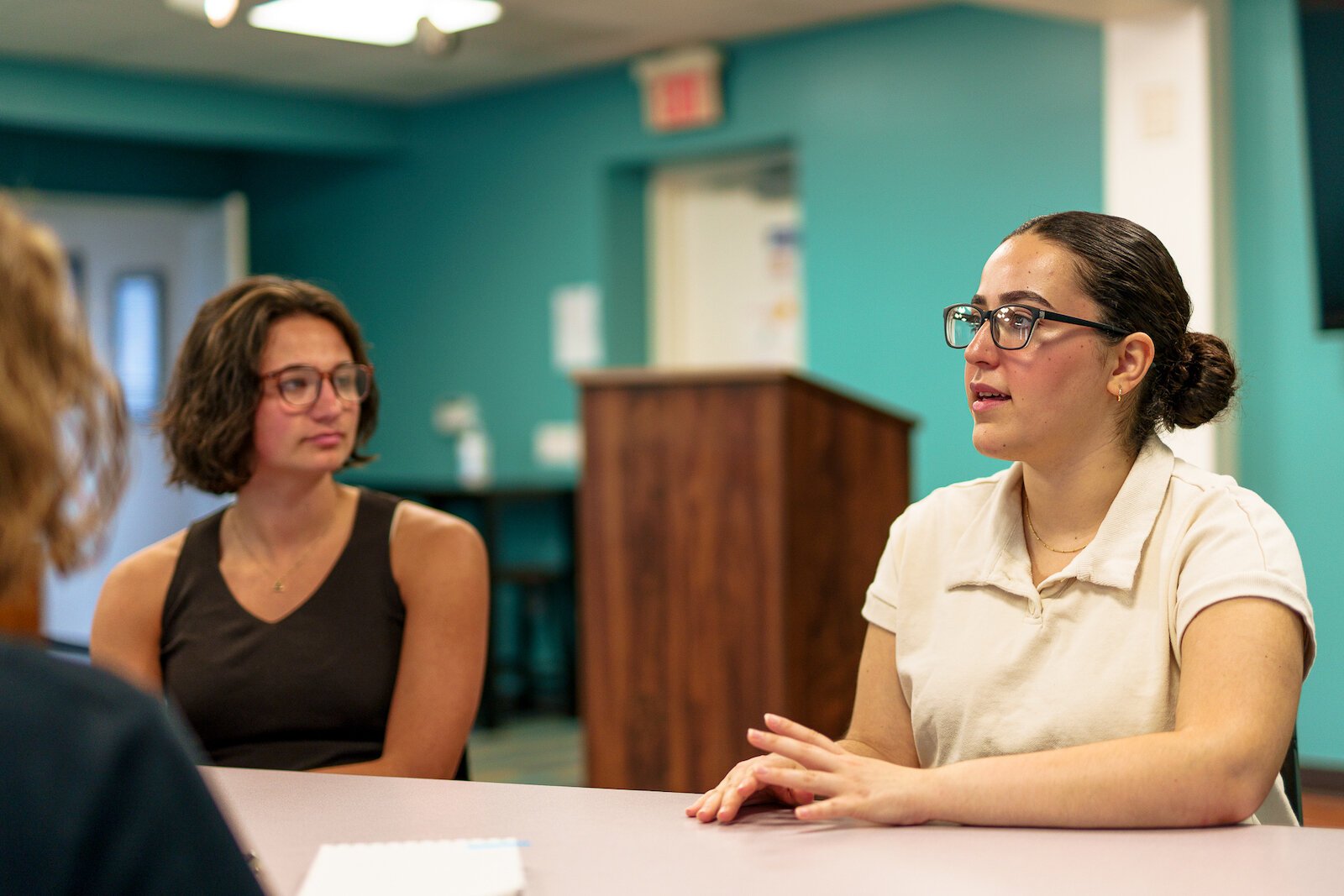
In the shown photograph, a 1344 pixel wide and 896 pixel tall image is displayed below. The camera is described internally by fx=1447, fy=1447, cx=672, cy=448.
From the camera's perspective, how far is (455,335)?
6.98m

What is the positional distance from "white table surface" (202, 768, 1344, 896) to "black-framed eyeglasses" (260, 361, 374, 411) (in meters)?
0.75

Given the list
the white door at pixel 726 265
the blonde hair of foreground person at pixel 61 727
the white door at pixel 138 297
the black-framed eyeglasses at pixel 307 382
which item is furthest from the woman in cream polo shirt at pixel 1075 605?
the white door at pixel 138 297

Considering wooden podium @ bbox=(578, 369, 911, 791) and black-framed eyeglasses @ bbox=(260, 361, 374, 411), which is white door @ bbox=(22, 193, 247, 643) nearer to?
wooden podium @ bbox=(578, 369, 911, 791)

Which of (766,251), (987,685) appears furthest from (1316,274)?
(987,685)

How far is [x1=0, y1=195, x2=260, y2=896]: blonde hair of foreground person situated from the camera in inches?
28.1

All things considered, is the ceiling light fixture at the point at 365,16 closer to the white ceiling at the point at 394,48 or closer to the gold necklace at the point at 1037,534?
the white ceiling at the point at 394,48

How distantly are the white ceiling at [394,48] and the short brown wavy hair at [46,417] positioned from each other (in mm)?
4545

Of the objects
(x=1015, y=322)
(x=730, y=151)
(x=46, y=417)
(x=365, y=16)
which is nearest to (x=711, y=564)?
(x=1015, y=322)

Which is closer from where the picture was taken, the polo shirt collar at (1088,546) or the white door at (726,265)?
the polo shirt collar at (1088,546)

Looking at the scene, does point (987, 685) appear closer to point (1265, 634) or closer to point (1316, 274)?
point (1265, 634)

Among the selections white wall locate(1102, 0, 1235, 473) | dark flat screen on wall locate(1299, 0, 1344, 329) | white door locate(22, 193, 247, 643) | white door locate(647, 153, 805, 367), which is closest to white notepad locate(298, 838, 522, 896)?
white wall locate(1102, 0, 1235, 473)

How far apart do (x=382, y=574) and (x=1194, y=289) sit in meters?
3.01

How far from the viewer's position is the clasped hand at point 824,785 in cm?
135

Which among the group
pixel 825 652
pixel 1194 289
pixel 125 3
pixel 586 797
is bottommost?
pixel 825 652
